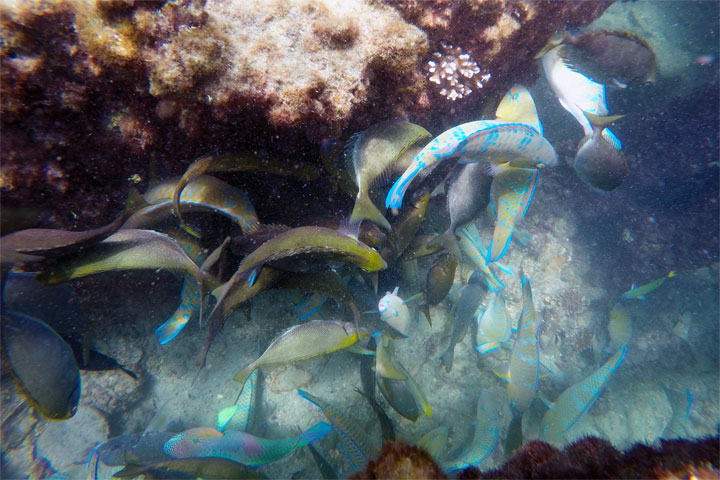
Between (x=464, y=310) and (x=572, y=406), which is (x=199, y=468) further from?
(x=572, y=406)

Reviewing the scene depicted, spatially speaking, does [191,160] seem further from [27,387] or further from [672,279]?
[672,279]

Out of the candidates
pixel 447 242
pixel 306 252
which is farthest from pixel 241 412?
pixel 447 242

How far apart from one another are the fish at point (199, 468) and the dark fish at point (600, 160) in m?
4.63

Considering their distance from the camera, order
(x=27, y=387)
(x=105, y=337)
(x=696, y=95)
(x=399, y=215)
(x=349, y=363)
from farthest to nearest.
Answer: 1. (x=696, y=95)
2. (x=349, y=363)
3. (x=105, y=337)
4. (x=399, y=215)
5. (x=27, y=387)

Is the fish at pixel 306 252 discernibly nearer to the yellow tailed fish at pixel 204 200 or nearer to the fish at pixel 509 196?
the yellow tailed fish at pixel 204 200

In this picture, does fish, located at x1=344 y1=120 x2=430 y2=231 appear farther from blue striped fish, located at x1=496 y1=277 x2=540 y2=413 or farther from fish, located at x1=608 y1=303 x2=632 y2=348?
fish, located at x1=608 y1=303 x2=632 y2=348

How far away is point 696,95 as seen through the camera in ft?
15.3

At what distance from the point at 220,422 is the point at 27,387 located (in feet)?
5.60

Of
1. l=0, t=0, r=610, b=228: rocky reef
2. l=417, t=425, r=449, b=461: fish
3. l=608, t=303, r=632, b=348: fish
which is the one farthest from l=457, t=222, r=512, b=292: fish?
l=608, t=303, r=632, b=348: fish

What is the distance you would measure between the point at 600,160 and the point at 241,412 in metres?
4.69

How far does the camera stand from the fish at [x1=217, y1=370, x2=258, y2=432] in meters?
3.02

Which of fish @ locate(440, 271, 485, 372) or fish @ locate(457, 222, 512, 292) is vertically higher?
fish @ locate(457, 222, 512, 292)

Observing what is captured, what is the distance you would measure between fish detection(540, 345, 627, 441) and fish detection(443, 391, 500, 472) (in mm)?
646

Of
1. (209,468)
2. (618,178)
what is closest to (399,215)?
(618,178)
